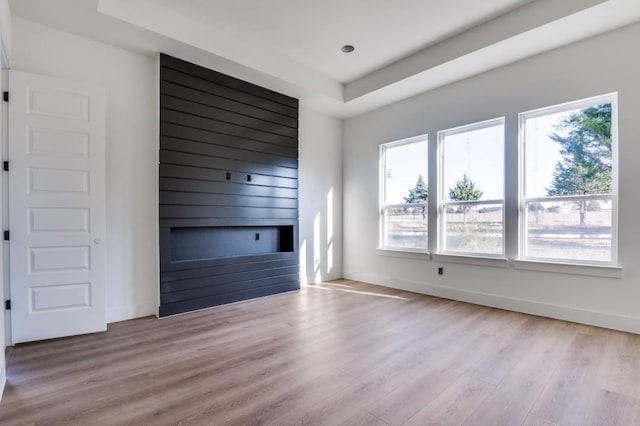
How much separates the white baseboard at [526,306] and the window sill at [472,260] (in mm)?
379

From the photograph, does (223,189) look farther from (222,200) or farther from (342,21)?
(342,21)

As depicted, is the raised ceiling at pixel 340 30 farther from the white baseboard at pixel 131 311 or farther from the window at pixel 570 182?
the white baseboard at pixel 131 311

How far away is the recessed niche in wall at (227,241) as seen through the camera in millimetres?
3873

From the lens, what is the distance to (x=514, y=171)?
3.82 meters

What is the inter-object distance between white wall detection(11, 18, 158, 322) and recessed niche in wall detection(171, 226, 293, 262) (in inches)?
12.4

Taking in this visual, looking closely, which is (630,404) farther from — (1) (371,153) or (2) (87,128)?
(2) (87,128)

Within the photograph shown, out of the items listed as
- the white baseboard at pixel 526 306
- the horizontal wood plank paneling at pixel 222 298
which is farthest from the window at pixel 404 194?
the horizontal wood plank paneling at pixel 222 298

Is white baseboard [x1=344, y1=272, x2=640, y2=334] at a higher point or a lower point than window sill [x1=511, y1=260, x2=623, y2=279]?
lower

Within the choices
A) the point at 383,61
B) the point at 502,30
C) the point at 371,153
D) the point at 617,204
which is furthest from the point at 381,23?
the point at 617,204

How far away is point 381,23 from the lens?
3453 mm

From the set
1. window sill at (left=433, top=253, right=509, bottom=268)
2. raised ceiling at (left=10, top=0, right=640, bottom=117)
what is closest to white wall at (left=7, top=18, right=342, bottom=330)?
raised ceiling at (left=10, top=0, right=640, bottom=117)

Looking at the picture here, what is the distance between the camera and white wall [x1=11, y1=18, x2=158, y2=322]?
326cm

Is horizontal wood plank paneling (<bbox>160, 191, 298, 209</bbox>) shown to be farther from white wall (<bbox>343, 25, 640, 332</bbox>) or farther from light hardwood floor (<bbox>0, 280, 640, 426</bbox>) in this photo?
white wall (<bbox>343, 25, 640, 332</bbox>)

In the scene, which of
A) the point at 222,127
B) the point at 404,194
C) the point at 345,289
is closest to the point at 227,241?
the point at 222,127
